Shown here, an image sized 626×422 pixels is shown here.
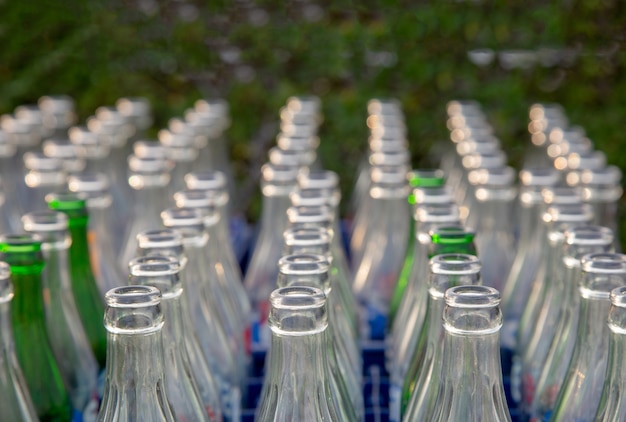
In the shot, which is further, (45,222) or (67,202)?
(67,202)

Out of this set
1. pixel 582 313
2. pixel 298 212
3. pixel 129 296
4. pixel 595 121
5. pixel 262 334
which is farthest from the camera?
pixel 595 121

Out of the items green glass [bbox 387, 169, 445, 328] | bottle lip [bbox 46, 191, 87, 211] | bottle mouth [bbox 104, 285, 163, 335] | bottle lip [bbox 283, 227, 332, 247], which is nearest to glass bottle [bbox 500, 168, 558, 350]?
green glass [bbox 387, 169, 445, 328]

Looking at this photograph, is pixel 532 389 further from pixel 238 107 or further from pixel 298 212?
pixel 238 107

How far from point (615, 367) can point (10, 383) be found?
2.61 ft

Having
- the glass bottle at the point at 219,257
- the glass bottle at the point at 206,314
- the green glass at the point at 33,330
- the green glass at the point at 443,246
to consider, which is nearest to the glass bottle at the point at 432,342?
the green glass at the point at 443,246

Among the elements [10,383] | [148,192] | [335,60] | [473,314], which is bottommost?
[10,383]

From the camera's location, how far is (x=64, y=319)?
156 centimetres

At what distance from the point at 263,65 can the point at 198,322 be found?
234cm

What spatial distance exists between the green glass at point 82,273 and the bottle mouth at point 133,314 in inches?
23.5

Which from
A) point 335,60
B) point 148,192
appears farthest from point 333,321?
point 335,60

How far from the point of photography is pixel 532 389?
1.50 meters

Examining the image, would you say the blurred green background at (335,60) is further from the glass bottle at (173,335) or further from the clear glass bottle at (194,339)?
the glass bottle at (173,335)

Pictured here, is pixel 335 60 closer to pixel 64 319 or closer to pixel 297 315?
pixel 64 319

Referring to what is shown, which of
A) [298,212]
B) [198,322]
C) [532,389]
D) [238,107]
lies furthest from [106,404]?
[238,107]
